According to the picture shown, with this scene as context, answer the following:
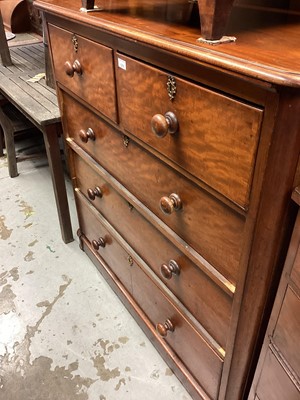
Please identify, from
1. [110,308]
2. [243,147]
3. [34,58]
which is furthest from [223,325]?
[34,58]

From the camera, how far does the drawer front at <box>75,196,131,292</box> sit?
1.32 meters

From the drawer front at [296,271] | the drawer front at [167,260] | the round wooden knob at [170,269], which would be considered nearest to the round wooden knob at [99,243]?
the drawer front at [167,260]

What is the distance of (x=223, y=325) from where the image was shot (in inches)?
34.3

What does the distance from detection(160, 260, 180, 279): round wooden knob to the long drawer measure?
0.43ft

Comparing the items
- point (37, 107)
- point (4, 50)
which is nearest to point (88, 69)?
point (37, 107)

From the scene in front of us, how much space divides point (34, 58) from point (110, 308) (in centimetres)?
153

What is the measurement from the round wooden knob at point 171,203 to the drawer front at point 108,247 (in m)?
0.47

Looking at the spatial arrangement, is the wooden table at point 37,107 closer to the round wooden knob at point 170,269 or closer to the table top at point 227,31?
the table top at point 227,31

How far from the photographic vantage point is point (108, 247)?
1.41 meters

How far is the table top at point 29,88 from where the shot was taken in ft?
4.99

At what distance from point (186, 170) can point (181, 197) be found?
88 mm

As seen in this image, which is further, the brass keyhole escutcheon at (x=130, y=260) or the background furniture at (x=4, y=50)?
the background furniture at (x=4, y=50)

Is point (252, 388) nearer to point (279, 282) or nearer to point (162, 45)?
point (279, 282)

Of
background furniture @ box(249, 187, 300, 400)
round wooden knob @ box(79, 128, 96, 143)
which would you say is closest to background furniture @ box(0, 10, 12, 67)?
round wooden knob @ box(79, 128, 96, 143)
